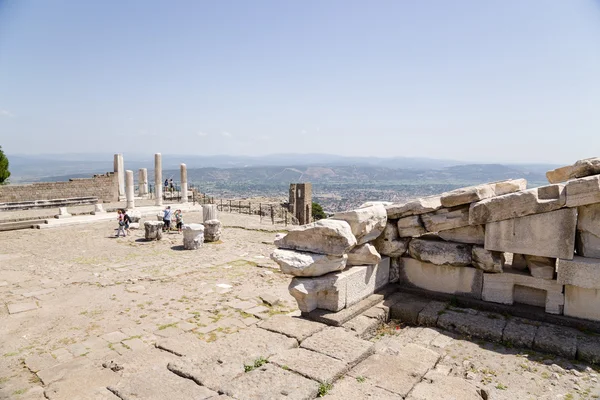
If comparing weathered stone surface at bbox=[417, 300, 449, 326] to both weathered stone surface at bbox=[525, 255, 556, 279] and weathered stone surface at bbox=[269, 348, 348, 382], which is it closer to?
weathered stone surface at bbox=[525, 255, 556, 279]

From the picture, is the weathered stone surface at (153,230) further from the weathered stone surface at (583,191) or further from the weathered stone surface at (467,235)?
the weathered stone surface at (583,191)

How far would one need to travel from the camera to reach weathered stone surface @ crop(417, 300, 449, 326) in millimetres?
5348

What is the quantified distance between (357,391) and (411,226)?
10.8 feet

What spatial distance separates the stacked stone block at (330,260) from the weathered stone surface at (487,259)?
4.53 ft

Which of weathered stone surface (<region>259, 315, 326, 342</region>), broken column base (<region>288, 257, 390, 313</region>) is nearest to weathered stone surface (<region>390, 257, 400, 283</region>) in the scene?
broken column base (<region>288, 257, 390, 313</region>)

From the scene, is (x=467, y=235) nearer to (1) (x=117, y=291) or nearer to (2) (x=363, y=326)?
(2) (x=363, y=326)

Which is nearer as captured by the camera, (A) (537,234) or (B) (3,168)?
(A) (537,234)

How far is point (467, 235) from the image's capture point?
5.88m

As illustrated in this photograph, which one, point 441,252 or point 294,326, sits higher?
point 441,252

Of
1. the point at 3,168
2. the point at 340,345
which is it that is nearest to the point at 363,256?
the point at 340,345

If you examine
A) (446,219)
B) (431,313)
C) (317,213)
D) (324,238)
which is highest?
(446,219)

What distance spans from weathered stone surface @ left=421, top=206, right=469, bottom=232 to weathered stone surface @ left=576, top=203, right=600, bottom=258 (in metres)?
1.38

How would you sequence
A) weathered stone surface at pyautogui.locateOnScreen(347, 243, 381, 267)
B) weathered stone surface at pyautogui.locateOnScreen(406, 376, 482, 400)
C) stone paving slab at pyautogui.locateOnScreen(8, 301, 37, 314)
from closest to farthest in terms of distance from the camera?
weathered stone surface at pyautogui.locateOnScreen(406, 376, 482, 400) → weathered stone surface at pyautogui.locateOnScreen(347, 243, 381, 267) → stone paving slab at pyautogui.locateOnScreen(8, 301, 37, 314)


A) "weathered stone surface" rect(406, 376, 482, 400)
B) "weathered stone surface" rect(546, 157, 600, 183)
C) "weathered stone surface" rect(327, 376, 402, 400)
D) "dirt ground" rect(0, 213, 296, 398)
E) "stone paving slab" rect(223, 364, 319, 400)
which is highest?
"weathered stone surface" rect(546, 157, 600, 183)
